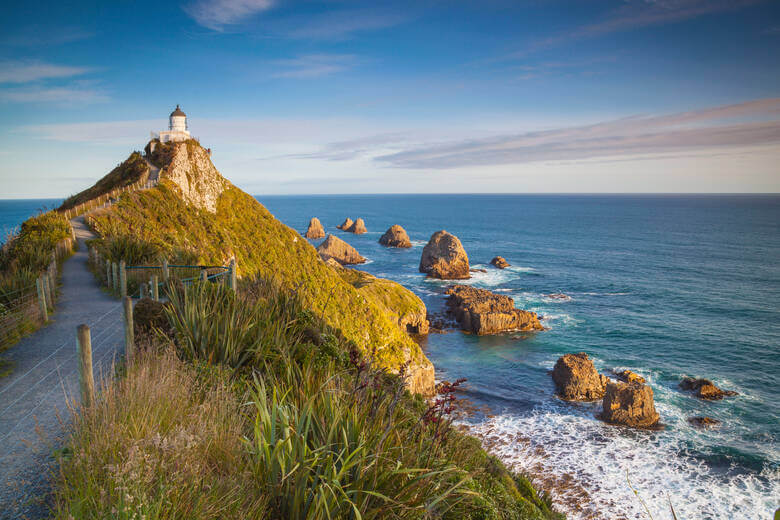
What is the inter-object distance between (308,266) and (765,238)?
106445mm

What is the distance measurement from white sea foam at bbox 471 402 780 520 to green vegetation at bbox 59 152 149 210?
103ft

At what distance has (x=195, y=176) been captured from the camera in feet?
125

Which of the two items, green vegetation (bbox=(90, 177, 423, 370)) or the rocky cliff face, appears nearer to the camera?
green vegetation (bbox=(90, 177, 423, 370))

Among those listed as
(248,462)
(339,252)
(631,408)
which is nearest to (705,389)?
(631,408)

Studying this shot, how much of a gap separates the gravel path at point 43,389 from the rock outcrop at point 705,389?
99.9 ft

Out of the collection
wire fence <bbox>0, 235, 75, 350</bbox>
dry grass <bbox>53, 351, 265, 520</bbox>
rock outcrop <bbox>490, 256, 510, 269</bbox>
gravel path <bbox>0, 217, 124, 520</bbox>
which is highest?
dry grass <bbox>53, 351, 265, 520</bbox>

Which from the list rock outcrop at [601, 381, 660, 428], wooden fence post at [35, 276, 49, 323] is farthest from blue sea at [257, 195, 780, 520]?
wooden fence post at [35, 276, 49, 323]

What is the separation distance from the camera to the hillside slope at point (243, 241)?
1001 inches

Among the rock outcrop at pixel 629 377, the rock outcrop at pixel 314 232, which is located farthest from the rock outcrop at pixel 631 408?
the rock outcrop at pixel 314 232

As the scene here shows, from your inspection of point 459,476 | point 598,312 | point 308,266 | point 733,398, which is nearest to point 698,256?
point 598,312

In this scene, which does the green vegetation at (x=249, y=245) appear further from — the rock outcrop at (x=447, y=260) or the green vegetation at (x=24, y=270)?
the rock outcrop at (x=447, y=260)

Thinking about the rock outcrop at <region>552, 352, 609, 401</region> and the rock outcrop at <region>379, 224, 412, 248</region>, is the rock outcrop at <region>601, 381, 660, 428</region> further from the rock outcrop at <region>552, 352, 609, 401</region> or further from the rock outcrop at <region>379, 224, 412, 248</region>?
the rock outcrop at <region>379, 224, 412, 248</region>

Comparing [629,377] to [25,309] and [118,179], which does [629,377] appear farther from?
[118,179]

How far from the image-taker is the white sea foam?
1716 centimetres
